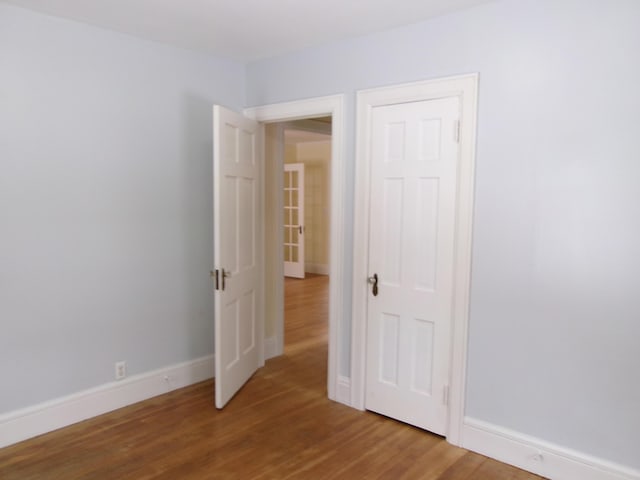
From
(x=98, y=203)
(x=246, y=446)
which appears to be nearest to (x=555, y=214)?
(x=246, y=446)

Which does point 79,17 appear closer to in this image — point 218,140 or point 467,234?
point 218,140

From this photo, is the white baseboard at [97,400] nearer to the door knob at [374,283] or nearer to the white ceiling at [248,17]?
the door knob at [374,283]

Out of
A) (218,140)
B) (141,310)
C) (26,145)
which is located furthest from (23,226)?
(218,140)

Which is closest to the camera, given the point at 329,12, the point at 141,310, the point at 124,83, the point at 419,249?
the point at 329,12

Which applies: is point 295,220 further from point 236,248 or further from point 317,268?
point 236,248

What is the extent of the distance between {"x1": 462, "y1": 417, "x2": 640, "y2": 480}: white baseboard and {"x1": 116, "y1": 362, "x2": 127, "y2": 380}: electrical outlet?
2.25 meters

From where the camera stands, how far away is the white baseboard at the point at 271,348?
14.1 feet

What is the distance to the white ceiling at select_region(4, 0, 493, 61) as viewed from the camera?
2.59 meters

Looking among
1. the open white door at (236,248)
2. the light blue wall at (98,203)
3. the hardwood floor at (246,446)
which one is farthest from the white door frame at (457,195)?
the light blue wall at (98,203)

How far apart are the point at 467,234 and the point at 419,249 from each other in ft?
1.09

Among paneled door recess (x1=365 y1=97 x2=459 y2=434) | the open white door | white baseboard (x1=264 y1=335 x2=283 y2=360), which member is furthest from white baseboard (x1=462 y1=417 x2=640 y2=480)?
white baseboard (x1=264 y1=335 x2=283 y2=360)

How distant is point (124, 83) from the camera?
3148 mm

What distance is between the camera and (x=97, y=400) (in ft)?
10.3

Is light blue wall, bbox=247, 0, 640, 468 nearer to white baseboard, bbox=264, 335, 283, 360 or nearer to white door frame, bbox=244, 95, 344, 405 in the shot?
white door frame, bbox=244, 95, 344, 405
